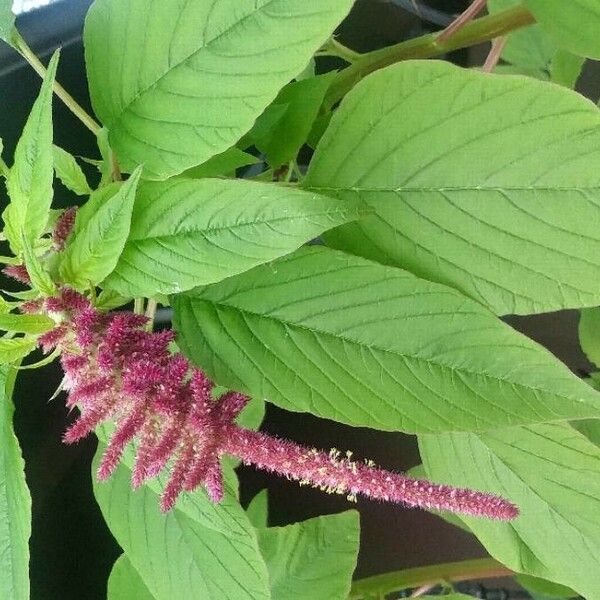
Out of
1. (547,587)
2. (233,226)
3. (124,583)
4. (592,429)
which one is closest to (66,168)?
(233,226)

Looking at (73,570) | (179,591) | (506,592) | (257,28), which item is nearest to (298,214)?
(257,28)

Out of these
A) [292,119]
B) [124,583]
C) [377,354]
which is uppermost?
[292,119]

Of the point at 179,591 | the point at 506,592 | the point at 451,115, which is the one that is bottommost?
the point at 506,592

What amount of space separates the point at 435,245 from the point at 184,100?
5.8 inches

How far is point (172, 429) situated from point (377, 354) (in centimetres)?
10

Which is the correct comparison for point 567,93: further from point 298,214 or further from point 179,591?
point 179,591

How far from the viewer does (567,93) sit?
337 mm

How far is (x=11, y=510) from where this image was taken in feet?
1.28

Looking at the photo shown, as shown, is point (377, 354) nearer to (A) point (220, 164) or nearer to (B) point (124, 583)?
(A) point (220, 164)

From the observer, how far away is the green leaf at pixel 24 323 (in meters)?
0.34

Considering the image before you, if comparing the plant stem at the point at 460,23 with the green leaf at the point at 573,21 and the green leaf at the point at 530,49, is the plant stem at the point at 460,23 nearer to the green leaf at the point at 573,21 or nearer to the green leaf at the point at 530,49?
the green leaf at the point at 573,21

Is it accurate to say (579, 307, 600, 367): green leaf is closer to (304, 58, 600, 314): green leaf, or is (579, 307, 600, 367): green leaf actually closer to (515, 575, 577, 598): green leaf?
(515, 575, 577, 598): green leaf

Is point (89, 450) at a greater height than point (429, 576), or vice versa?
point (89, 450)

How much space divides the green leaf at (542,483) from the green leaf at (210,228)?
0.22 meters
